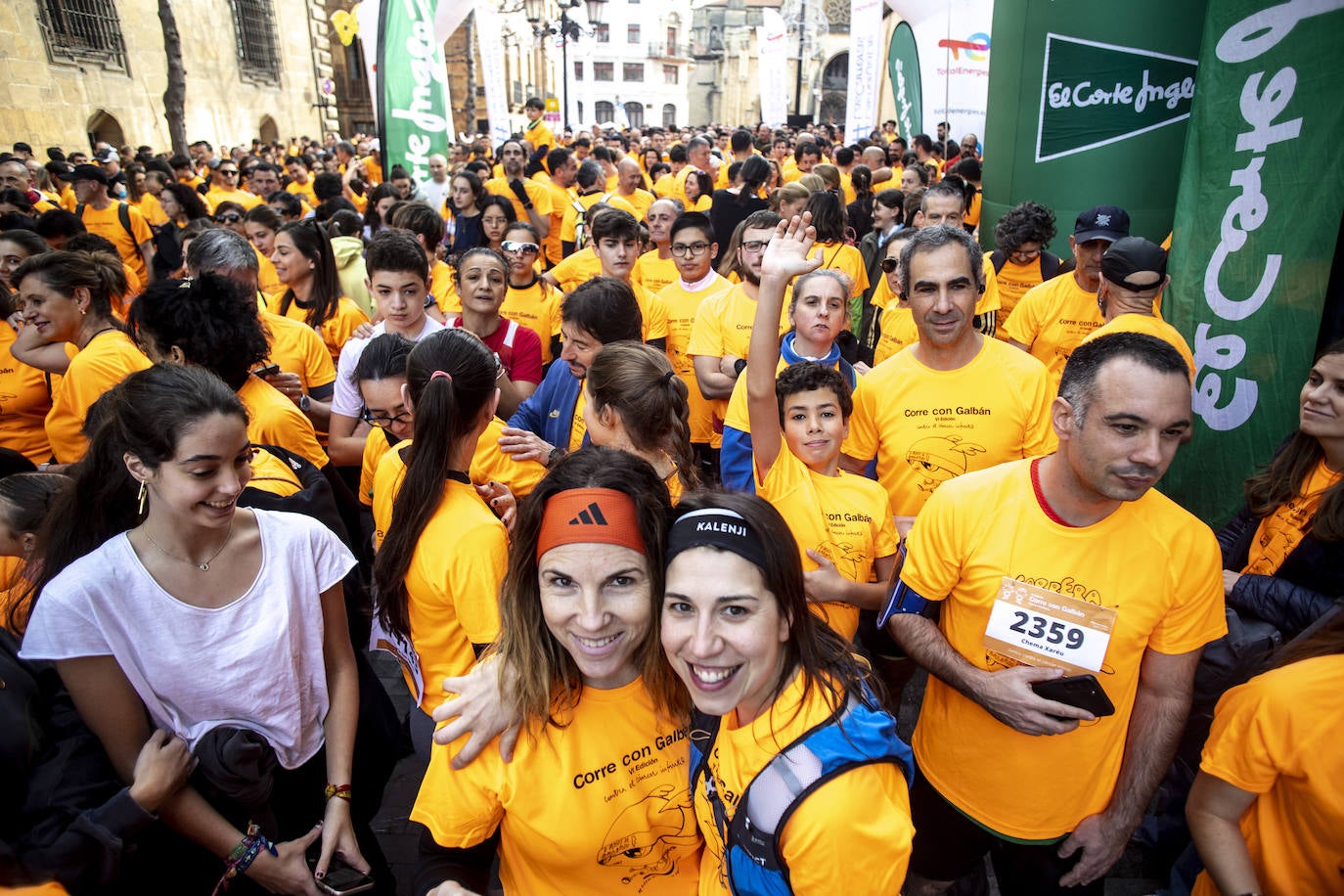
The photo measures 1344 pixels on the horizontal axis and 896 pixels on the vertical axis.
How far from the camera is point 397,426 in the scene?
125 inches

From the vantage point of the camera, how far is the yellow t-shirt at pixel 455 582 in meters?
2.21

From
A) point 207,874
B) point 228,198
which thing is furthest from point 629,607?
point 228,198

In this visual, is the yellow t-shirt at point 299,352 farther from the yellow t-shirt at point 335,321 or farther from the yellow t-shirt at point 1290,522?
the yellow t-shirt at point 1290,522

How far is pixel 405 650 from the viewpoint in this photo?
258 cm

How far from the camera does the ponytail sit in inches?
90.1

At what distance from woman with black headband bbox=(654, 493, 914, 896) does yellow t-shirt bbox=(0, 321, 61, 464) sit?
3.97 m

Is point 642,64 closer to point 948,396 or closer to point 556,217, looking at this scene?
point 556,217

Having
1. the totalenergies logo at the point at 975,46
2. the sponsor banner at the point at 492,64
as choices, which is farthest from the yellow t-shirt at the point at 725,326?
the sponsor banner at the point at 492,64

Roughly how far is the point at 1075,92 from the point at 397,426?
217 inches

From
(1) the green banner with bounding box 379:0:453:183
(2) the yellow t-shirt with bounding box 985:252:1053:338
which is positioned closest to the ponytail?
(2) the yellow t-shirt with bounding box 985:252:1053:338

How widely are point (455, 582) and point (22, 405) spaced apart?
10.9 ft

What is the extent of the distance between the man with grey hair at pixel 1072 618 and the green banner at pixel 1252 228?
2291 mm

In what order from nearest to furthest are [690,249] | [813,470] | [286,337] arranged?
[813,470]
[286,337]
[690,249]

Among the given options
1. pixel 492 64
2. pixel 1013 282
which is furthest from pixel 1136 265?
pixel 492 64
